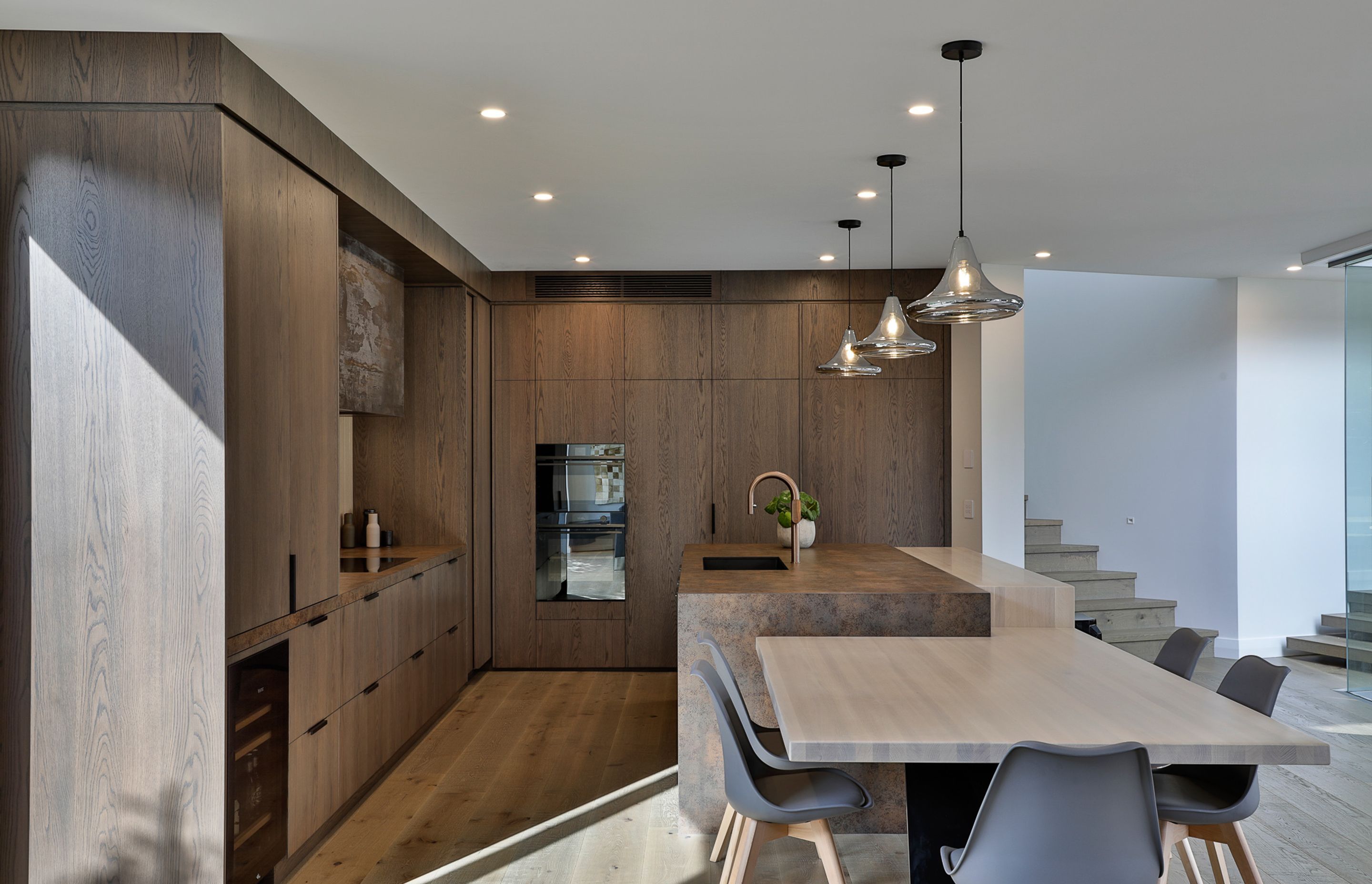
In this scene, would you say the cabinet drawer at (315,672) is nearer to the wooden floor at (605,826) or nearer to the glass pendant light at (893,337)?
the wooden floor at (605,826)

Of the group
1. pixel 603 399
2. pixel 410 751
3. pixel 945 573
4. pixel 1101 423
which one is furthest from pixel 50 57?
pixel 1101 423

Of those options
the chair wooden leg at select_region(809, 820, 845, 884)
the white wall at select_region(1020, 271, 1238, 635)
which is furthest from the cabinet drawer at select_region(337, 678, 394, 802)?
the white wall at select_region(1020, 271, 1238, 635)

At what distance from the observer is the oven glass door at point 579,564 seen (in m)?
6.07

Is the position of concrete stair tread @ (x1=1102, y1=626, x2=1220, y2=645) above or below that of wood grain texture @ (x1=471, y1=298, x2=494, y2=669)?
below

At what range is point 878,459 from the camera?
19.8ft

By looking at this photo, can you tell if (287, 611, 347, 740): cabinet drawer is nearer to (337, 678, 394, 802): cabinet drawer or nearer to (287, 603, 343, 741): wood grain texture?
(287, 603, 343, 741): wood grain texture

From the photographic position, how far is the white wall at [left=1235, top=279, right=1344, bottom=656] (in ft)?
20.7

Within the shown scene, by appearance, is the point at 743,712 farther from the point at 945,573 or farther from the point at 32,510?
the point at 32,510

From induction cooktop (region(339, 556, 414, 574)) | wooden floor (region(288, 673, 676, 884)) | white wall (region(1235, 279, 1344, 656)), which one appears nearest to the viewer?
wooden floor (region(288, 673, 676, 884))

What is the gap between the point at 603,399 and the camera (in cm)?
606

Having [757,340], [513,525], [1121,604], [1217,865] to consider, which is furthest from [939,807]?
[1121,604]

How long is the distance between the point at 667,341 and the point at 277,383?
3416mm

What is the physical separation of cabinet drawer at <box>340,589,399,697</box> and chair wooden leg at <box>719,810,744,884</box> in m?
1.63

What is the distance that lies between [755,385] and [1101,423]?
3108mm
